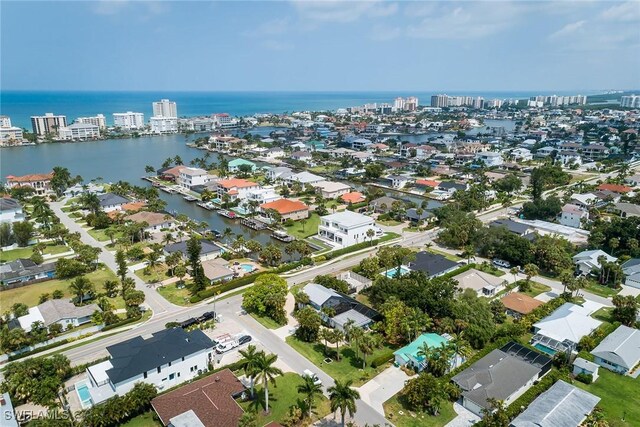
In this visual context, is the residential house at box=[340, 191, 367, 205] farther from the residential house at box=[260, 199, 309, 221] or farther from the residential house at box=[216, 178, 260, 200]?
the residential house at box=[216, 178, 260, 200]

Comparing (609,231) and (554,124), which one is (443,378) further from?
(554,124)

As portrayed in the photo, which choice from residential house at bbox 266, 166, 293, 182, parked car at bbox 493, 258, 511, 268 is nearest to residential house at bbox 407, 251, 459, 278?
parked car at bbox 493, 258, 511, 268

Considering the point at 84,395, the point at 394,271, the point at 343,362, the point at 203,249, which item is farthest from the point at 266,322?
the point at 203,249

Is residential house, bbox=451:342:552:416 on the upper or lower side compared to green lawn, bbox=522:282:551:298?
upper

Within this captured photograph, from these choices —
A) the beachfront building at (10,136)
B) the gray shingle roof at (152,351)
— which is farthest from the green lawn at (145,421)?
the beachfront building at (10,136)

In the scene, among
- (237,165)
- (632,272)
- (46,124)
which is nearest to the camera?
(632,272)

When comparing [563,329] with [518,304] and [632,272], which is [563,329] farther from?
[632,272]

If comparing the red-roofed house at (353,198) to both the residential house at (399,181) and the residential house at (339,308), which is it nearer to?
the residential house at (399,181)
